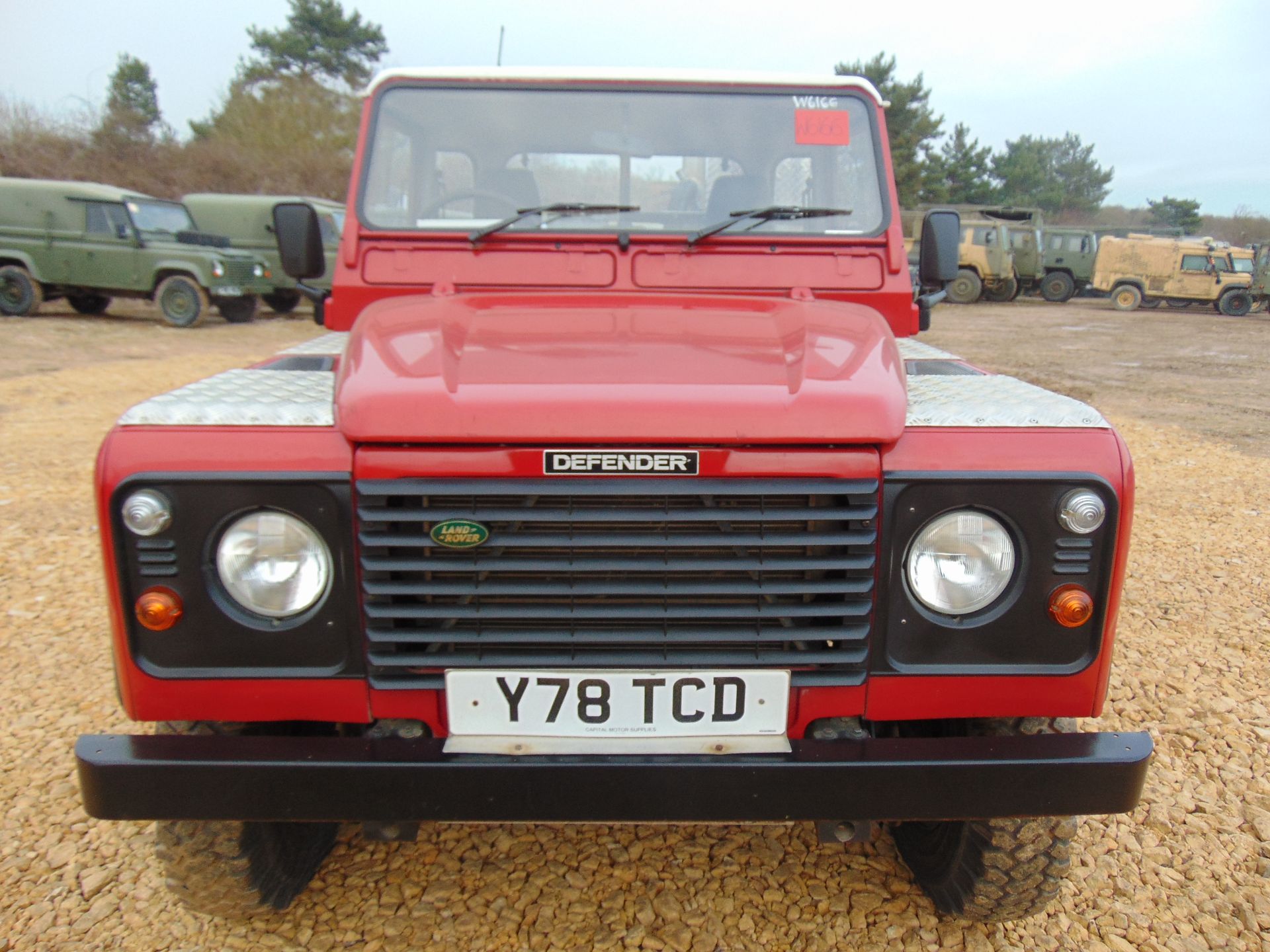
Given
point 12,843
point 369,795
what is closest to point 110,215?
point 12,843

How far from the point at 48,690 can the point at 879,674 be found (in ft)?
9.59

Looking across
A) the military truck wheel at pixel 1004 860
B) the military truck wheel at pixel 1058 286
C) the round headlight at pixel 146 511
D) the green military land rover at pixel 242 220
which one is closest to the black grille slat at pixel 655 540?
the round headlight at pixel 146 511

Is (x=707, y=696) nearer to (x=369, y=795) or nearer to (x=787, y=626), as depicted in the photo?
(x=787, y=626)

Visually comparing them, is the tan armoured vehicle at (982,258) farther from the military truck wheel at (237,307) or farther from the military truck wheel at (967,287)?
the military truck wheel at (237,307)

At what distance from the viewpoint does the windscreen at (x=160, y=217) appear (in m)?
14.2

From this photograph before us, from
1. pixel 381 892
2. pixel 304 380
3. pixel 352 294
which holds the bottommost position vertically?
pixel 381 892

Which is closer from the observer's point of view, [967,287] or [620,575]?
[620,575]

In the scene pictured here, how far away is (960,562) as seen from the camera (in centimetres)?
170

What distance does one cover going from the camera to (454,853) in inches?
94.7

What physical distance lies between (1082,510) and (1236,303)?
27651 millimetres

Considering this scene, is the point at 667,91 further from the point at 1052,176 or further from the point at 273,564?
the point at 1052,176

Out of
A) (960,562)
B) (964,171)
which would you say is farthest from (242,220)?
(964,171)

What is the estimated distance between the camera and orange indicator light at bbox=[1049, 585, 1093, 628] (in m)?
1.68

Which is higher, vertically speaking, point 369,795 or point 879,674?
point 879,674
